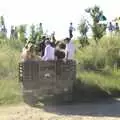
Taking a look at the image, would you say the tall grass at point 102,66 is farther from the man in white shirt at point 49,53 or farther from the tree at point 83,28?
the tree at point 83,28

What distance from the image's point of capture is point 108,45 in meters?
23.6

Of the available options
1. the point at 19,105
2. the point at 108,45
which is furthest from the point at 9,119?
the point at 108,45

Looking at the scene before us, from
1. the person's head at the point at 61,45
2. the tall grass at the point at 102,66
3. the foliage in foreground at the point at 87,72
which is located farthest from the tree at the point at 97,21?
the person's head at the point at 61,45

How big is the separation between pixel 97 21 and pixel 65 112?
17620 millimetres

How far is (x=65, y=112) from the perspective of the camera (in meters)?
12.6

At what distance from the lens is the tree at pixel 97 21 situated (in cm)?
2922

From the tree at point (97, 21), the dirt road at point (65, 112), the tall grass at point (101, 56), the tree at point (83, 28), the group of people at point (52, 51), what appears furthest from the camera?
the tree at point (83, 28)

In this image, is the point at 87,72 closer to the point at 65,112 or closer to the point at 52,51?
the point at 52,51

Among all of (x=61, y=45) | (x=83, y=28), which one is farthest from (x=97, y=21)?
(x=61, y=45)

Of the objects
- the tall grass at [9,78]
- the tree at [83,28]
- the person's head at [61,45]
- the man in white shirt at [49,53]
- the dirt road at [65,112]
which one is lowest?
the dirt road at [65,112]

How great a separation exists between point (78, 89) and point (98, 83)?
4.00ft

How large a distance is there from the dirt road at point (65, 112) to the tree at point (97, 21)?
51.1ft

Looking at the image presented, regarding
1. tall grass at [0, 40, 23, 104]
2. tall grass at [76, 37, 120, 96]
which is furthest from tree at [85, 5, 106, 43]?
tall grass at [0, 40, 23, 104]

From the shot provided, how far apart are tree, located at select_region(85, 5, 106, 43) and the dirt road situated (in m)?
15.6
